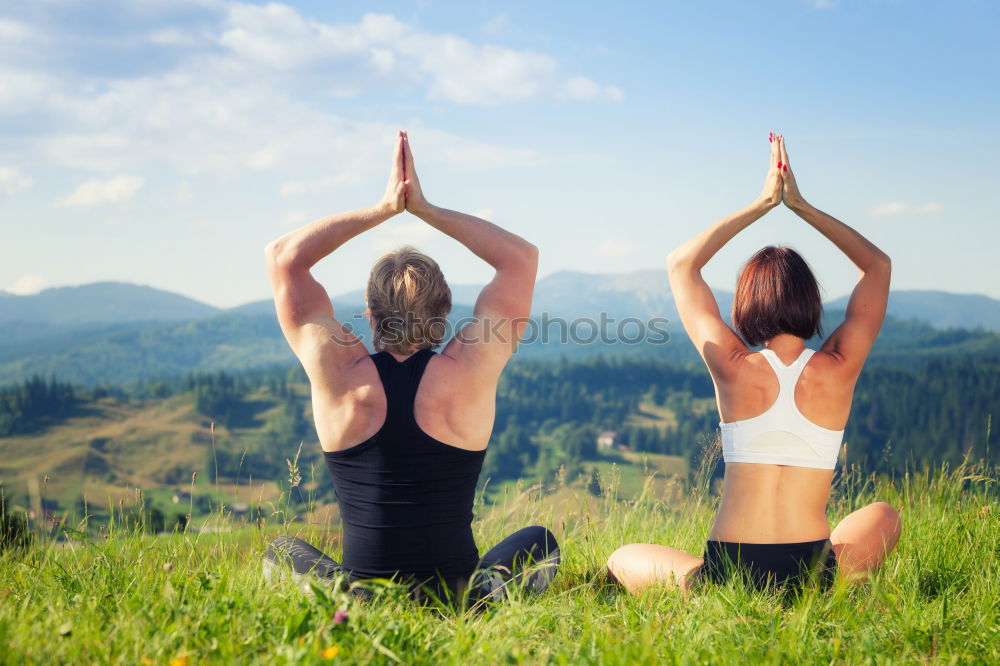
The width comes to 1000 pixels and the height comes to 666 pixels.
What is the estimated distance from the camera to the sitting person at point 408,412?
2771 millimetres

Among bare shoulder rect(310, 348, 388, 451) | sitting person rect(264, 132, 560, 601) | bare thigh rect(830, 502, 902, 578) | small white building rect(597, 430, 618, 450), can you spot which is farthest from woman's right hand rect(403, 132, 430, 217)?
small white building rect(597, 430, 618, 450)

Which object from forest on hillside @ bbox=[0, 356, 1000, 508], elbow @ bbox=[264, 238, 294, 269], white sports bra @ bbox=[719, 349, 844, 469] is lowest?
forest on hillside @ bbox=[0, 356, 1000, 508]

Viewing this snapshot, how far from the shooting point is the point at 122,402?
152 meters

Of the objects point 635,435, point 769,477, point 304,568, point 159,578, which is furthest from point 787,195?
point 635,435

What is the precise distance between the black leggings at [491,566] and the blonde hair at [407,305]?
93 cm

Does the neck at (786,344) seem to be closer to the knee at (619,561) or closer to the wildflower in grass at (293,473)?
the knee at (619,561)

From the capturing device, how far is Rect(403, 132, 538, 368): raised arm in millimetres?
2879

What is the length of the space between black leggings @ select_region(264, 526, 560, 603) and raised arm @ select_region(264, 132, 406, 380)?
0.81 metres

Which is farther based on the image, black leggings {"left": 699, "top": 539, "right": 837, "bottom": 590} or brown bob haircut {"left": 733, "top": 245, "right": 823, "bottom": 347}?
brown bob haircut {"left": 733, "top": 245, "right": 823, "bottom": 347}

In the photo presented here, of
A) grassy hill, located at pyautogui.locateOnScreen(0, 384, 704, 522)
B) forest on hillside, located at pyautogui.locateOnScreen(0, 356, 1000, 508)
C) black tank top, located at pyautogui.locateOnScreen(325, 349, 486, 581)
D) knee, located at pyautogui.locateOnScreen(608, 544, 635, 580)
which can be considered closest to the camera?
black tank top, located at pyautogui.locateOnScreen(325, 349, 486, 581)

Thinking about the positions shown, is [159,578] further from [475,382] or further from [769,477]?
[769,477]

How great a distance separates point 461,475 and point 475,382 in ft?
1.24

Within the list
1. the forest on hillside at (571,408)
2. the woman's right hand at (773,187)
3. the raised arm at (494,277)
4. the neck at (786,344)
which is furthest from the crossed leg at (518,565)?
the forest on hillside at (571,408)

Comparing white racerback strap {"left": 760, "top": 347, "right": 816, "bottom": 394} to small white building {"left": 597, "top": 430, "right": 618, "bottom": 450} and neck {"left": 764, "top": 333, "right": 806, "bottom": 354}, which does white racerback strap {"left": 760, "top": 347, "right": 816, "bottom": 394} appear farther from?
small white building {"left": 597, "top": 430, "right": 618, "bottom": 450}
